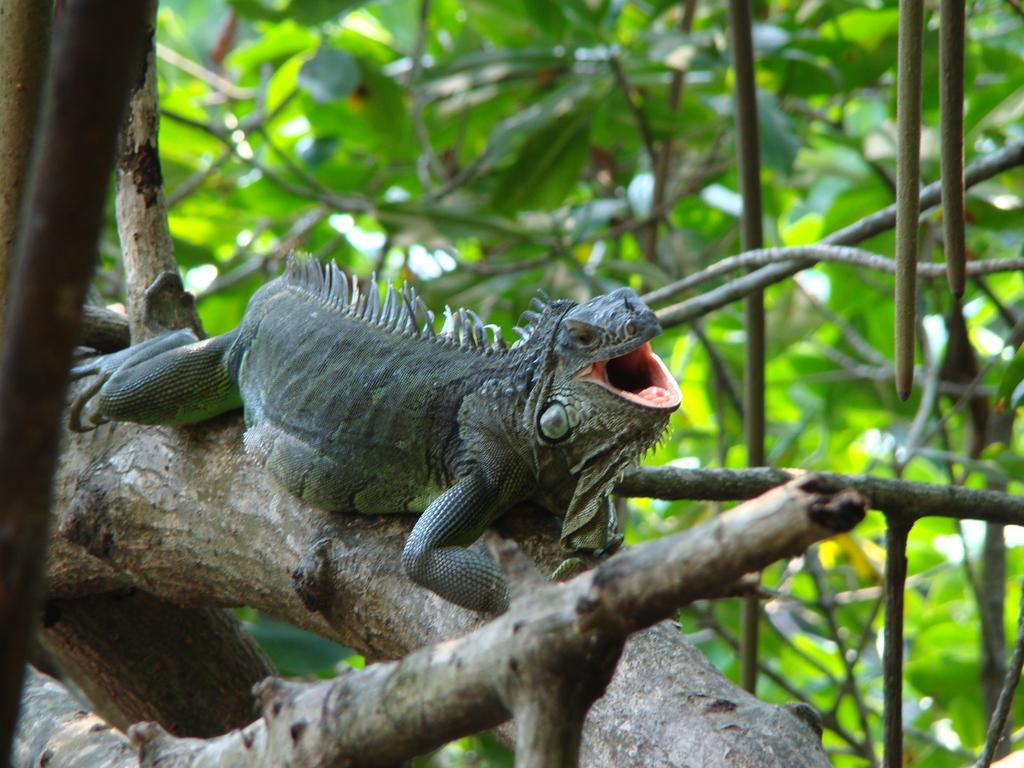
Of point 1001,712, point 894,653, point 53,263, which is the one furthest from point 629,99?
point 53,263

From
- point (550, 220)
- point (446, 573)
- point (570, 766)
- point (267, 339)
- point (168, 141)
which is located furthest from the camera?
point (168, 141)

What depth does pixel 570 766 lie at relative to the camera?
1.16 m

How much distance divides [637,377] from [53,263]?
2171 mm

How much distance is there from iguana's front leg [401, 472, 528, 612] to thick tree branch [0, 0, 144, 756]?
1.73 m

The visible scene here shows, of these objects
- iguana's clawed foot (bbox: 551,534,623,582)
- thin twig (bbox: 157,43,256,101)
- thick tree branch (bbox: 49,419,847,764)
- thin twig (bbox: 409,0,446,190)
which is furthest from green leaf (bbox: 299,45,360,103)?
iguana's clawed foot (bbox: 551,534,623,582)

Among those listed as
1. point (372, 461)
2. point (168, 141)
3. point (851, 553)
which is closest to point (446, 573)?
point (372, 461)

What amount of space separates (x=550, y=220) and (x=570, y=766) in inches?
173

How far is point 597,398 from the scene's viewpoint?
9.09ft

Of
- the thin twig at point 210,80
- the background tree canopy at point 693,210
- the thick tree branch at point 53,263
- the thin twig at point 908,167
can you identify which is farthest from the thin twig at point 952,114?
the thin twig at point 210,80

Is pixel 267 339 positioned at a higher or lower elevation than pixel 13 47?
lower

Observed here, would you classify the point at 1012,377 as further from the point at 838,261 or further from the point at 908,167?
the point at 908,167

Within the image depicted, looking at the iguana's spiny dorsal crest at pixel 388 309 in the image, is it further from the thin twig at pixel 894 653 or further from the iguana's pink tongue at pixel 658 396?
the thin twig at pixel 894 653

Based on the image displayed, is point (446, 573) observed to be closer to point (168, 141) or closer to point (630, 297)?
point (630, 297)

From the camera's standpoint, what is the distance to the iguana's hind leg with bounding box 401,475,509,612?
2.53m
